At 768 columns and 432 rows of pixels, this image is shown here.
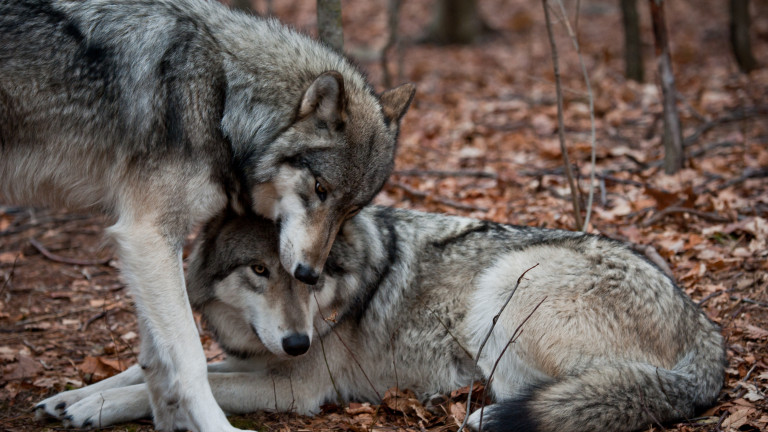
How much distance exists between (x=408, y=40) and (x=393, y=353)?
45.5 feet

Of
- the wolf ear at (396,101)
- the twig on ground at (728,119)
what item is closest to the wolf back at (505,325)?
the wolf ear at (396,101)

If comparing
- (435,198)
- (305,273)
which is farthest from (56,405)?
(435,198)

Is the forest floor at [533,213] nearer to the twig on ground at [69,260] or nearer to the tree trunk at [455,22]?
the twig on ground at [69,260]

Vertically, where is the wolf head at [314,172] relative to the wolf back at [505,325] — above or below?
above

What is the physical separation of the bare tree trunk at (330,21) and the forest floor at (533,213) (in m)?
0.57

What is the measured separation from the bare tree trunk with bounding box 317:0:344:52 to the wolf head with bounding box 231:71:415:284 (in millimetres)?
1801

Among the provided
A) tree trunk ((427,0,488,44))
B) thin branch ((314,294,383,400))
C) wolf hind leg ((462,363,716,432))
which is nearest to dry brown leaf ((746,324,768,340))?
wolf hind leg ((462,363,716,432))

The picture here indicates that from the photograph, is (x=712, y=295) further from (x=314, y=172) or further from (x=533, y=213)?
(x=314, y=172)

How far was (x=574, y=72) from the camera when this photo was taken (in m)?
12.9

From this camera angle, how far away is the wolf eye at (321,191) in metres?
3.61

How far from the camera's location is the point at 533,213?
6332mm

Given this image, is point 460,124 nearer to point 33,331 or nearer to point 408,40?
point 33,331

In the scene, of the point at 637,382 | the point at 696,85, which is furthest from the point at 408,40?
the point at 637,382

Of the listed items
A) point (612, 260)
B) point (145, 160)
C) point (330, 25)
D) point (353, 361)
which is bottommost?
point (353, 361)
